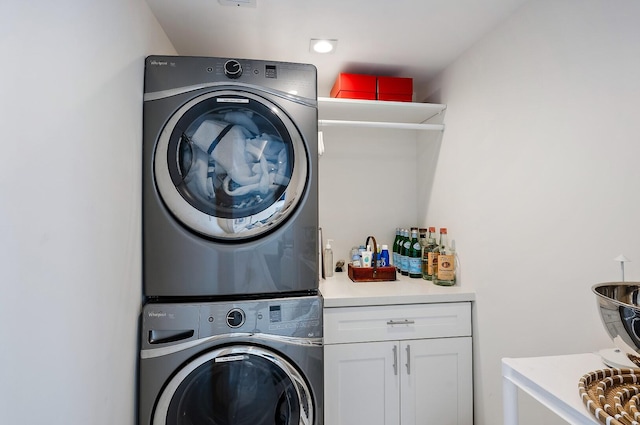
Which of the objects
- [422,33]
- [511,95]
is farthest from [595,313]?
[422,33]

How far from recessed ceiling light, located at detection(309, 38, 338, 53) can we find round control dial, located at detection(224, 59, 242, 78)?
543mm

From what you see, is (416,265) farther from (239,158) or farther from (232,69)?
(232,69)

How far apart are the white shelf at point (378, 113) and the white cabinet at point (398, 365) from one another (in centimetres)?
111

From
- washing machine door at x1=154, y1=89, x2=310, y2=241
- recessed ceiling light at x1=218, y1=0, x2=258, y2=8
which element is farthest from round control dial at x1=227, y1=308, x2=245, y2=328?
recessed ceiling light at x1=218, y1=0, x2=258, y2=8

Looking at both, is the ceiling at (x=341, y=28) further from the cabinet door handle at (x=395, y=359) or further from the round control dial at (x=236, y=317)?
the cabinet door handle at (x=395, y=359)

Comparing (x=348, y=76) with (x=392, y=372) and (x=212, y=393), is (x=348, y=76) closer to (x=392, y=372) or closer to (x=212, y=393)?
(x=392, y=372)

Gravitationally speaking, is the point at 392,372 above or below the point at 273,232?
below

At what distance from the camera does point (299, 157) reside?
57.7 inches

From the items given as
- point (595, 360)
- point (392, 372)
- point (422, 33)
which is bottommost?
point (392, 372)

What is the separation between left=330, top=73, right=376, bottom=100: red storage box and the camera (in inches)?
80.0

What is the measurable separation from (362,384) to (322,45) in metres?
1.88

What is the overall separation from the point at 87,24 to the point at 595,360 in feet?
6.12

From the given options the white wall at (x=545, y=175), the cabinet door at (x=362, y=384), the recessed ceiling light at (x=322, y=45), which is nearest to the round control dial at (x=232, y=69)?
the recessed ceiling light at (x=322, y=45)

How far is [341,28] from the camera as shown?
64.3 inches
